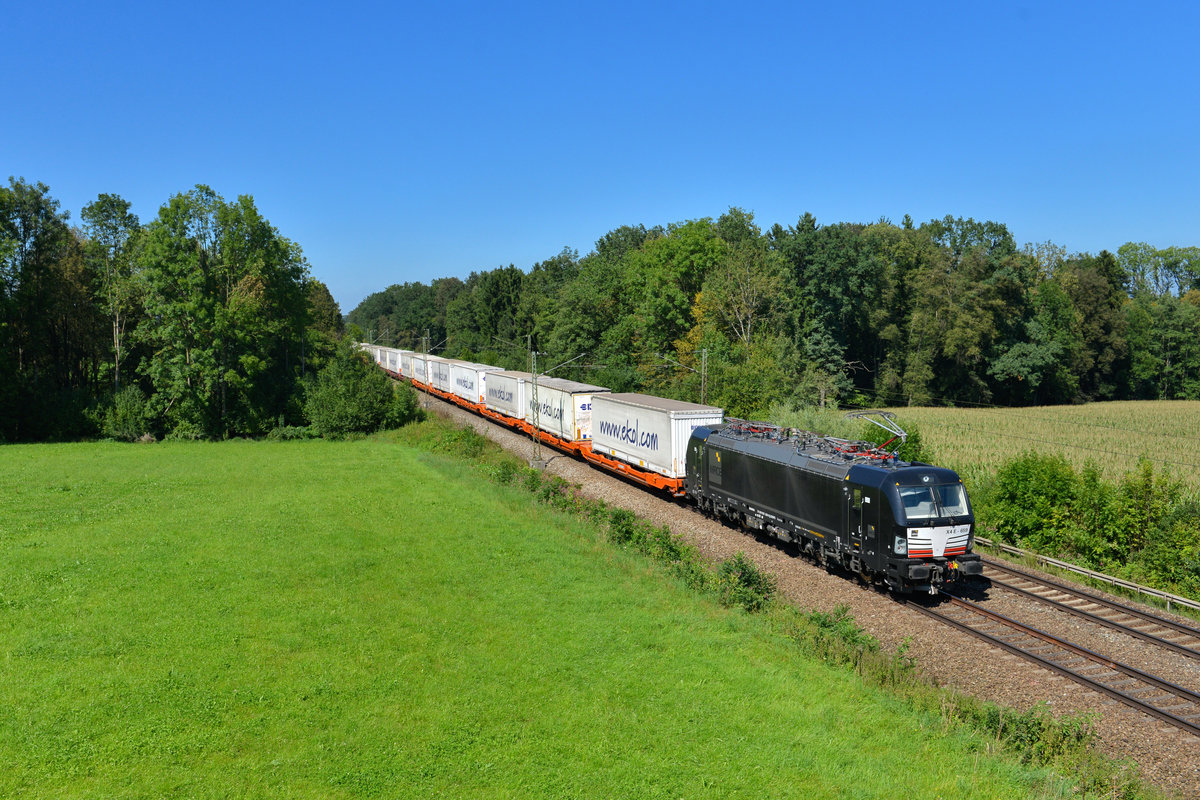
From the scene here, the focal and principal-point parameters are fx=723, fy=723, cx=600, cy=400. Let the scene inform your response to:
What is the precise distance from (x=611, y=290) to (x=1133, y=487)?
62.5 m

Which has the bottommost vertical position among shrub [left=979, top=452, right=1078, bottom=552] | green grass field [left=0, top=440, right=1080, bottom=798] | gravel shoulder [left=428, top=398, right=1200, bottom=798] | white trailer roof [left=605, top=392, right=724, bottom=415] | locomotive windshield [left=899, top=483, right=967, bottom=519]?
gravel shoulder [left=428, top=398, right=1200, bottom=798]

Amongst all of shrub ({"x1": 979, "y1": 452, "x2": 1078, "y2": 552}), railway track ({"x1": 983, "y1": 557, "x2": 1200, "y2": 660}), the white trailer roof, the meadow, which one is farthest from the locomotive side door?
the meadow

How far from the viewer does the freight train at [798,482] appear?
17.9 metres

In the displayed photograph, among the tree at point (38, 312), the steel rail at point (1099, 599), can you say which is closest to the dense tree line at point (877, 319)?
the steel rail at point (1099, 599)

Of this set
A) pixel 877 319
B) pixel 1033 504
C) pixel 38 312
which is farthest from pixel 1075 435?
pixel 38 312

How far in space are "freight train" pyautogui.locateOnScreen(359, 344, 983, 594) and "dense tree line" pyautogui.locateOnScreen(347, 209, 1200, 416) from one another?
1640 cm

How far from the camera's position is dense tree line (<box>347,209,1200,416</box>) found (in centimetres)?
6456

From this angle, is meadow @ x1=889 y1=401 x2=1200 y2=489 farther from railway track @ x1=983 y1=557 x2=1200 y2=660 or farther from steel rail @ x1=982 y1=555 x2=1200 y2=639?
railway track @ x1=983 y1=557 x2=1200 y2=660

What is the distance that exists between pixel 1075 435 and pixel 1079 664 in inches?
1843

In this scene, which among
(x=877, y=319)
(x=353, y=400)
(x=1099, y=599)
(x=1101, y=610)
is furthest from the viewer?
(x=877, y=319)

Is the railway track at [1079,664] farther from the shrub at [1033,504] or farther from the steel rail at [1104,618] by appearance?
the shrub at [1033,504]

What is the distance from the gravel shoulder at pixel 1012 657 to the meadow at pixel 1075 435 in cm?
1484

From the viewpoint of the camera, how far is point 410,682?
45.9 ft

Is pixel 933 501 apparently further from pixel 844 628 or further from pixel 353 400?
pixel 353 400
